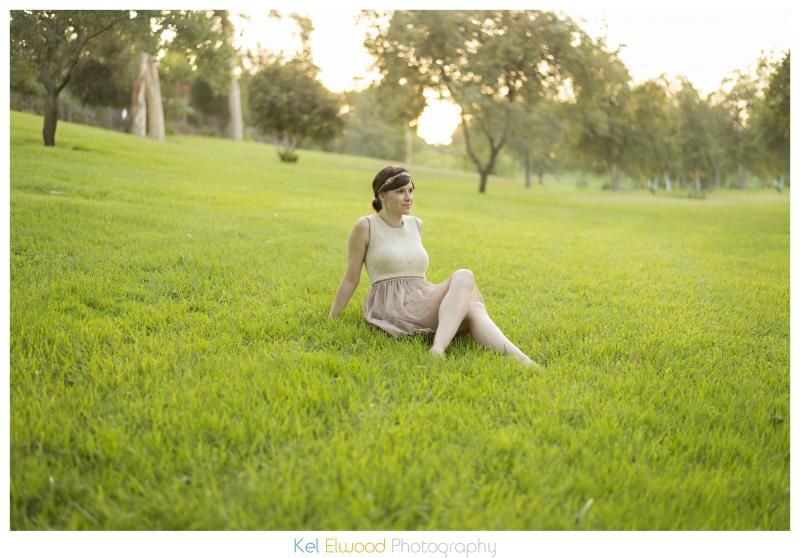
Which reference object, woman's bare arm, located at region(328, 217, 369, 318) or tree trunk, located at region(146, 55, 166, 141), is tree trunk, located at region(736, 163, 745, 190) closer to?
woman's bare arm, located at region(328, 217, 369, 318)

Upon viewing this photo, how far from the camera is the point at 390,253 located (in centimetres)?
402

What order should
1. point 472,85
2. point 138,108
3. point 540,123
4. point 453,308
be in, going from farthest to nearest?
point 138,108
point 540,123
point 472,85
point 453,308

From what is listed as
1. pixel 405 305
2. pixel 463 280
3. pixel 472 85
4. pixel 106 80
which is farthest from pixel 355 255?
pixel 106 80

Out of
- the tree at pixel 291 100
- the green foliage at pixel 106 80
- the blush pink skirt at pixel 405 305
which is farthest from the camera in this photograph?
the tree at pixel 291 100

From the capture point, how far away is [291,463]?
222 cm

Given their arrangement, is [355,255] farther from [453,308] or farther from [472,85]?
[472,85]

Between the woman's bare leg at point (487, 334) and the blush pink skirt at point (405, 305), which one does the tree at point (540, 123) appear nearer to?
the blush pink skirt at point (405, 305)

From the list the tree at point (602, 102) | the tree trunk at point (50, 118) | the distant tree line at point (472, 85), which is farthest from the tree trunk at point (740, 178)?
the tree trunk at point (50, 118)

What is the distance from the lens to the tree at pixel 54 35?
7054mm

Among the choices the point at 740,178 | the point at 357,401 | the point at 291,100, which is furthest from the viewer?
the point at 291,100

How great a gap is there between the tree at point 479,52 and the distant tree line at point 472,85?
4 centimetres

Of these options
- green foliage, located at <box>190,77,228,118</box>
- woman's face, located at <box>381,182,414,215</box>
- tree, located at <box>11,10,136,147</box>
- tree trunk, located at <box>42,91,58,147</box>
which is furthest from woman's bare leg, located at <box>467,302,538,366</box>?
green foliage, located at <box>190,77,228,118</box>

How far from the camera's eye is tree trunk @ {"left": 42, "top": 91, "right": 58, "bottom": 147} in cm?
1103

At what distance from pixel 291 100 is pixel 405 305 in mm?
29264
